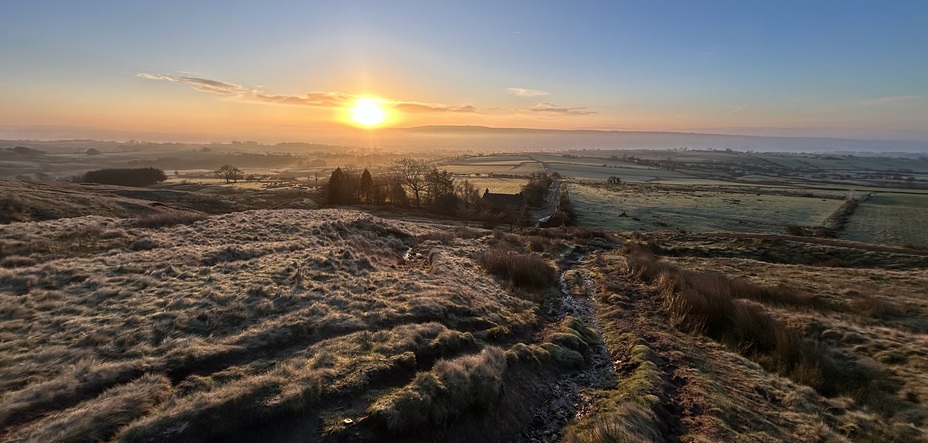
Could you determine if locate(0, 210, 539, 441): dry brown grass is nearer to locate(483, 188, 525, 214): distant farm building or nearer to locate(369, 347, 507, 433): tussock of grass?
locate(369, 347, 507, 433): tussock of grass

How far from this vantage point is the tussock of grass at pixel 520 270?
22.4 metres

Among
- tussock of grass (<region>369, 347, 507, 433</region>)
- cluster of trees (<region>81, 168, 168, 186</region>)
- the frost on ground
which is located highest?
cluster of trees (<region>81, 168, 168, 186</region>)

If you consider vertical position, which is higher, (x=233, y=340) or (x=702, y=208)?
(x=233, y=340)

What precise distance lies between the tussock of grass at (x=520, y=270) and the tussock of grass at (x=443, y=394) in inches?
438

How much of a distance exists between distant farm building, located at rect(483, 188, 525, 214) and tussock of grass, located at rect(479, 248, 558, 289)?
1621 inches

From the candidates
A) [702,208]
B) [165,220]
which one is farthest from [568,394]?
[702,208]

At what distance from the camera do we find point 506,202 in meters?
69.9

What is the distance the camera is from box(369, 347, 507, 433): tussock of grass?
8.66 m

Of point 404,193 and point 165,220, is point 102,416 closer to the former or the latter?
point 165,220

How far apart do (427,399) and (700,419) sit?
7.27 metres

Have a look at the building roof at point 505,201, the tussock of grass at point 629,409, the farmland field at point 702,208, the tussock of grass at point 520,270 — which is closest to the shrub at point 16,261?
the tussock of grass at point 520,270

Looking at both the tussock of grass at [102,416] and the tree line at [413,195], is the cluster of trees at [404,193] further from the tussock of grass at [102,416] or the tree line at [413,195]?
the tussock of grass at [102,416]

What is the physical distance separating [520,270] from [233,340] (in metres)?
15.9

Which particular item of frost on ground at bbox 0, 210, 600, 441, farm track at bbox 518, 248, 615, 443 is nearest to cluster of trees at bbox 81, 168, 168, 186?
frost on ground at bbox 0, 210, 600, 441
